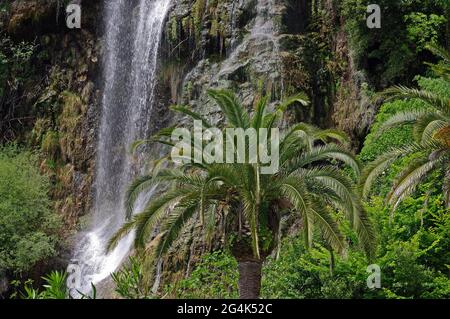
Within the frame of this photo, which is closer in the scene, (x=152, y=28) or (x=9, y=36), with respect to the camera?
(x=152, y=28)

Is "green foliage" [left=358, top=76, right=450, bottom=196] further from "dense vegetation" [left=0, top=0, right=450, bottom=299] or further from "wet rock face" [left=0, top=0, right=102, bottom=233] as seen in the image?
"wet rock face" [left=0, top=0, right=102, bottom=233]

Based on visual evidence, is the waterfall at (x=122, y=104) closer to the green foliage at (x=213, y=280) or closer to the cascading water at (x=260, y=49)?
the cascading water at (x=260, y=49)

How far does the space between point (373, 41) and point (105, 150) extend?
13.6 metres

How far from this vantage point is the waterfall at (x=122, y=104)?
31.9 meters

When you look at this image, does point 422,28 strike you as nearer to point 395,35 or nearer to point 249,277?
point 395,35

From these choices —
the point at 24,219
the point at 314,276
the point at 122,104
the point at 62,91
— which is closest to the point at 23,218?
the point at 24,219

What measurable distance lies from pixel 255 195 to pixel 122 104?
19.0 meters

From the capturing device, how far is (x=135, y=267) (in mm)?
15836

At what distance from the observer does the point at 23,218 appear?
29906mm

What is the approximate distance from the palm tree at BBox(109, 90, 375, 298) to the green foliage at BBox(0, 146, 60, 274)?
1295 centimetres

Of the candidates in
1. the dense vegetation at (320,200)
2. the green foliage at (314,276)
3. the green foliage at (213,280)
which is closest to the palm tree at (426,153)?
the dense vegetation at (320,200)

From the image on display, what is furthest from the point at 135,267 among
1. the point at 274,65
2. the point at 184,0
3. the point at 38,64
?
the point at 38,64
